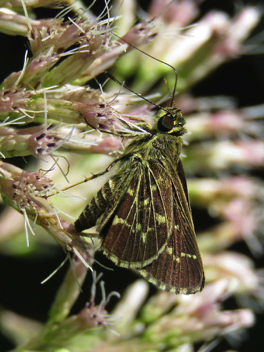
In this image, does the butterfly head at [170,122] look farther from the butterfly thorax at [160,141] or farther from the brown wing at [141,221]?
the brown wing at [141,221]

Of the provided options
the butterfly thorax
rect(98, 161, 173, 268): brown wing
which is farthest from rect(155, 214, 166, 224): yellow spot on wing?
the butterfly thorax

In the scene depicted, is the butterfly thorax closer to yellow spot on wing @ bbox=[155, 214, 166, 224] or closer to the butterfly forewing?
the butterfly forewing

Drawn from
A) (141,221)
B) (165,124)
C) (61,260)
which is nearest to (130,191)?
(141,221)

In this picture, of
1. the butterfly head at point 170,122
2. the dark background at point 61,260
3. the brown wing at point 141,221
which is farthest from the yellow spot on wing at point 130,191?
the dark background at point 61,260

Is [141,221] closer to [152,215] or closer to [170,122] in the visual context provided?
[152,215]

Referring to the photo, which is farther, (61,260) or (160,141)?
(61,260)

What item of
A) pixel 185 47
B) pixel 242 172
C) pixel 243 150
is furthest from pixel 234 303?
pixel 185 47
